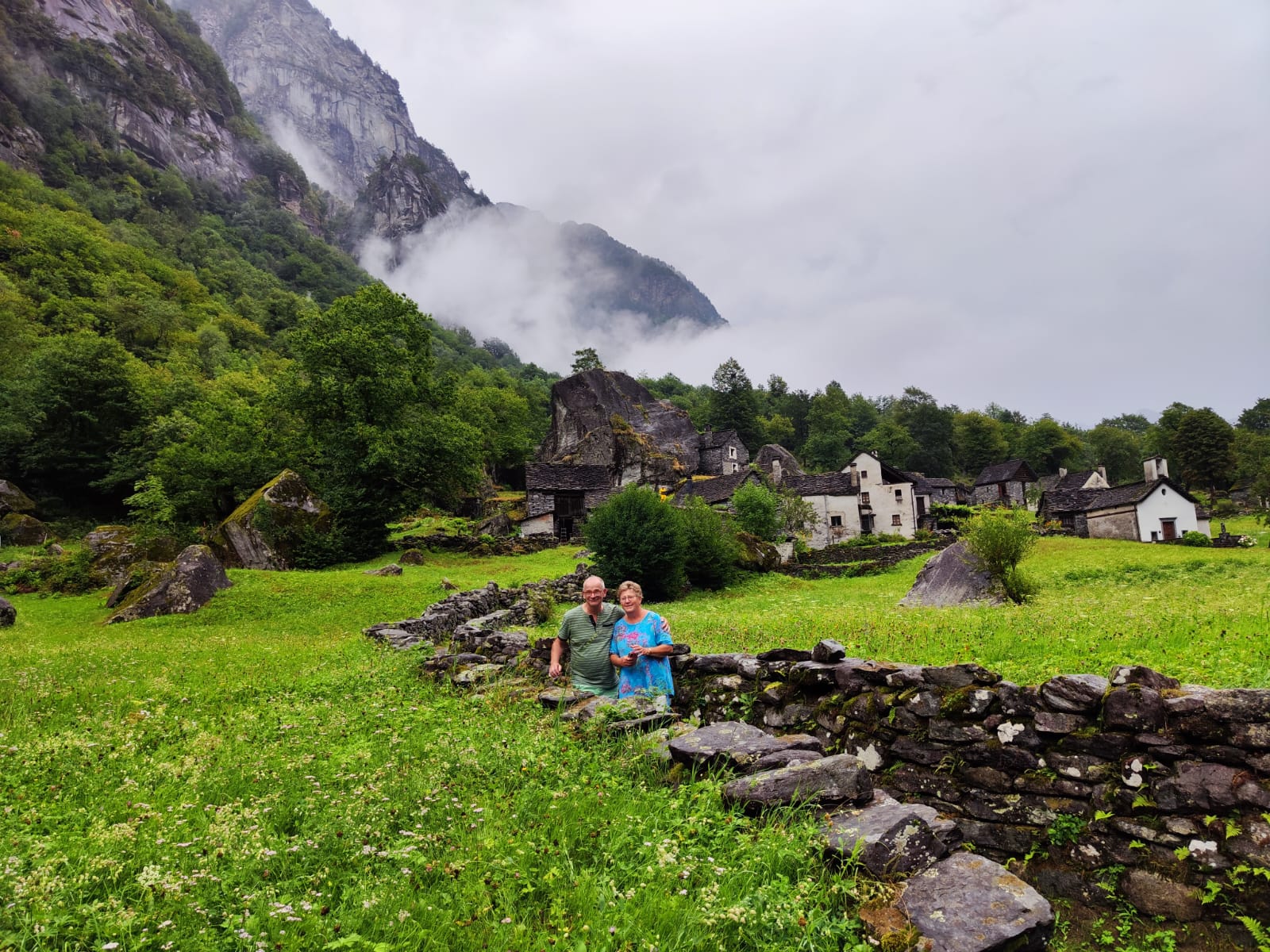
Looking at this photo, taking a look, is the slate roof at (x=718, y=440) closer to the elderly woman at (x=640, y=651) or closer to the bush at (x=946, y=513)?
the bush at (x=946, y=513)

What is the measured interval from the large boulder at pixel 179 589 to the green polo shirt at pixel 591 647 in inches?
664

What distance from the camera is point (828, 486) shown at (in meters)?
64.1

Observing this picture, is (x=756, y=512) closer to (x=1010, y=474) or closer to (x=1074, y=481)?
(x=1010, y=474)

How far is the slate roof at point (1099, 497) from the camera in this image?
4922 centimetres

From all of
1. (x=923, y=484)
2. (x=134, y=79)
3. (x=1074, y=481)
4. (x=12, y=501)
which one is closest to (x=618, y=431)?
(x=923, y=484)

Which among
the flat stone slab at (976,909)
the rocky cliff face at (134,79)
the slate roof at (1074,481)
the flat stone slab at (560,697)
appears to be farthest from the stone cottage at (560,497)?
the rocky cliff face at (134,79)

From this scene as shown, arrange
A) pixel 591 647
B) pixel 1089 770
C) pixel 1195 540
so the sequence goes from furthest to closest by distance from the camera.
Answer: pixel 1195 540
pixel 591 647
pixel 1089 770

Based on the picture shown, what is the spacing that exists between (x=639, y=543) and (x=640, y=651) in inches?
670

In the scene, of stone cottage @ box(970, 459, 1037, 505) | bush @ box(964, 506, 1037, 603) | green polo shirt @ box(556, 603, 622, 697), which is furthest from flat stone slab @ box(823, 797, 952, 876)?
stone cottage @ box(970, 459, 1037, 505)

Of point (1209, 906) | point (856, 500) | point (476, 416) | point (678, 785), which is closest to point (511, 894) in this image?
point (678, 785)

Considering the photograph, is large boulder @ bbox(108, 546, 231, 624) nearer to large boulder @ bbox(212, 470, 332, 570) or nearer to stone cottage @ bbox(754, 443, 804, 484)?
large boulder @ bbox(212, 470, 332, 570)

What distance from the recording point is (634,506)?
1001 inches

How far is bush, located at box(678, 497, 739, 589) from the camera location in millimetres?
28234

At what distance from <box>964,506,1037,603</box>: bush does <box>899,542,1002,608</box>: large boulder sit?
0.46 metres
